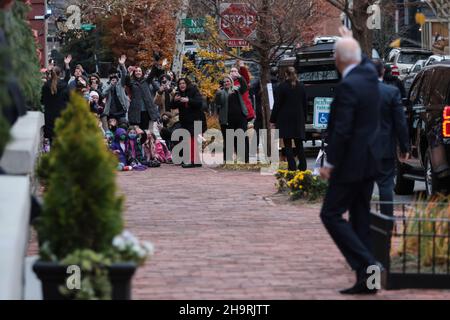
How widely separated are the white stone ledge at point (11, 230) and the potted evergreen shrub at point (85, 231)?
8.5 inches

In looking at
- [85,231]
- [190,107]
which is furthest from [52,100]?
[85,231]

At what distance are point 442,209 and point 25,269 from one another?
377cm

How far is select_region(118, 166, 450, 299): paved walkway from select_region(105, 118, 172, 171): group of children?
3751 mm

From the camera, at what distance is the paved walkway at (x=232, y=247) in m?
9.02

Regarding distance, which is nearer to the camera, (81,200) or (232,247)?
(81,200)

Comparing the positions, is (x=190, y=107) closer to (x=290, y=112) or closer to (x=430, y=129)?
(x=290, y=112)

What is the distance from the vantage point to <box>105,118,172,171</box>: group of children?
2203cm

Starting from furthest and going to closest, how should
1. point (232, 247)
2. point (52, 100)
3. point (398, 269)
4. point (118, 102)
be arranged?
1. point (118, 102)
2. point (52, 100)
3. point (232, 247)
4. point (398, 269)

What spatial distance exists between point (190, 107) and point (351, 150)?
1403 cm

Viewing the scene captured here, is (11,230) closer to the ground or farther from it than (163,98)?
farther from it

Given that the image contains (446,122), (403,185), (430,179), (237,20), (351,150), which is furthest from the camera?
(237,20)

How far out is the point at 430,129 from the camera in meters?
15.8

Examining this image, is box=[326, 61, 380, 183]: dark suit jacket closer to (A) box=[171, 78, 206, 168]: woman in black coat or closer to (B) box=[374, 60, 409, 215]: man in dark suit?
(B) box=[374, 60, 409, 215]: man in dark suit
